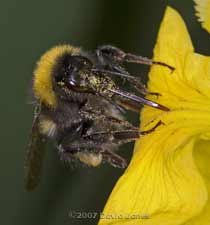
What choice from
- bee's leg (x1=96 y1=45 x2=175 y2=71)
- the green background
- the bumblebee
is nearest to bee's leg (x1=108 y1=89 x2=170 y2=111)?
the bumblebee

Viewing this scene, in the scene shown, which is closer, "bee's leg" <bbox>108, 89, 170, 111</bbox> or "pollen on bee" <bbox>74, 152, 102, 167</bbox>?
"bee's leg" <bbox>108, 89, 170, 111</bbox>

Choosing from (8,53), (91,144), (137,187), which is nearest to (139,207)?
(137,187)

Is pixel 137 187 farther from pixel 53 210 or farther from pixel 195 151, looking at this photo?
pixel 53 210

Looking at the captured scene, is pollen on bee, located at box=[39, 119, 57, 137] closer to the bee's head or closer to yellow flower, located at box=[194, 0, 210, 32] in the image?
the bee's head

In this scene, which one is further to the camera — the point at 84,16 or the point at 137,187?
the point at 84,16

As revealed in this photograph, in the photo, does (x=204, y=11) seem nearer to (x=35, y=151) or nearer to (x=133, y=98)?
(x=133, y=98)

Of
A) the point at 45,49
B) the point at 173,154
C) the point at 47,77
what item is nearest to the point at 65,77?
the point at 47,77
